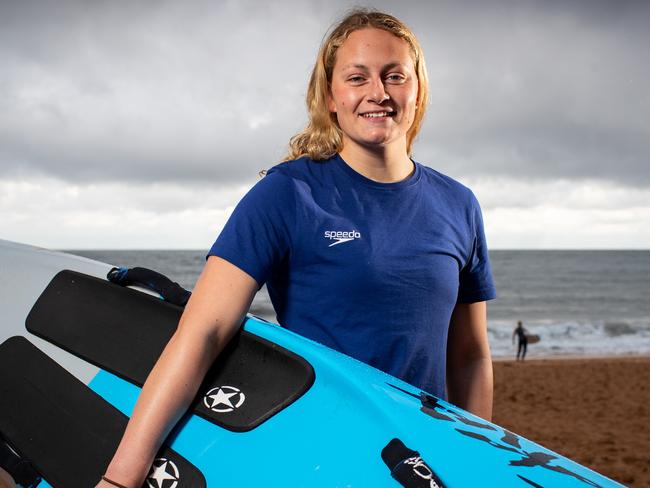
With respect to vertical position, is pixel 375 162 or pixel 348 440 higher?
pixel 375 162

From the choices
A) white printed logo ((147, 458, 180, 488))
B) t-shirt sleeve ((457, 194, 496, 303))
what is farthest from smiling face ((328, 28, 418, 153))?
white printed logo ((147, 458, 180, 488))

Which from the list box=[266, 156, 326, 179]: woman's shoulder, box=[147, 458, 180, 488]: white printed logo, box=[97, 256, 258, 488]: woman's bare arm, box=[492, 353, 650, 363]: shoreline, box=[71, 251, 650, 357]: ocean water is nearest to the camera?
box=[97, 256, 258, 488]: woman's bare arm

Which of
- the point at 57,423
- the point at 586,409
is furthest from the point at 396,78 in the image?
the point at 586,409

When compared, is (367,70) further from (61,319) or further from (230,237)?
(61,319)

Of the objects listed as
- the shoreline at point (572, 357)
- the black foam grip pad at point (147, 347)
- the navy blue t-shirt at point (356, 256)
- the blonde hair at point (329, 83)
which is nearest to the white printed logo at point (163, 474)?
the black foam grip pad at point (147, 347)

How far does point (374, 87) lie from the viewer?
60.1 inches

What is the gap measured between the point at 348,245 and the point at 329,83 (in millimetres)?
484

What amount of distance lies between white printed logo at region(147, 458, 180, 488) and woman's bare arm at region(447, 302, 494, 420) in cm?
87

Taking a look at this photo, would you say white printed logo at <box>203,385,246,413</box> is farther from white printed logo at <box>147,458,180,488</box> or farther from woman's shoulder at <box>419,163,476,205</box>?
woman's shoulder at <box>419,163,476,205</box>

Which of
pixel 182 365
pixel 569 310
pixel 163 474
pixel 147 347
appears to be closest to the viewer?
pixel 182 365

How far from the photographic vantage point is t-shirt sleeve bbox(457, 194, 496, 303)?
1752 millimetres

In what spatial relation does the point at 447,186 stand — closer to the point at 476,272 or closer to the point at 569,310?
the point at 476,272

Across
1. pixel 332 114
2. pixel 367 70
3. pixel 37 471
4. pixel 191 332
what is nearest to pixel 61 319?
pixel 37 471

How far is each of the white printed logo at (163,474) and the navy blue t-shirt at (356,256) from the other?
0.44 m
